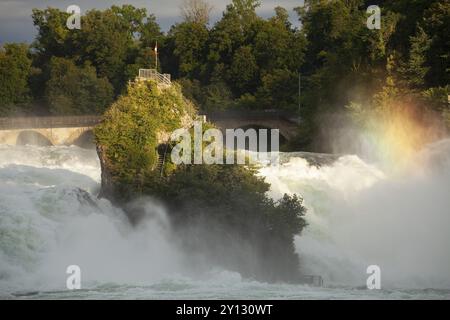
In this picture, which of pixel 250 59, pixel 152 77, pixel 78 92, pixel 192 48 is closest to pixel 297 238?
pixel 152 77

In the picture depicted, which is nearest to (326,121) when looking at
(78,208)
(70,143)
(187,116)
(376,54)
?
(376,54)

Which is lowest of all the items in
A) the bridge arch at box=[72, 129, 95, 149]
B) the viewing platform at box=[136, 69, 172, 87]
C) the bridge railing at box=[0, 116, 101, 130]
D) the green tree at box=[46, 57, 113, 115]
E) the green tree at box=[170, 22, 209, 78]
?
the viewing platform at box=[136, 69, 172, 87]

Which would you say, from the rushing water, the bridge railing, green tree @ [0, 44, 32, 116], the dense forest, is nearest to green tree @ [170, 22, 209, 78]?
the dense forest

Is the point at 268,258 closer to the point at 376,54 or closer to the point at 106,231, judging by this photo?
the point at 106,231

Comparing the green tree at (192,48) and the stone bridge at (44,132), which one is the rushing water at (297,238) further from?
the green tree at (192,48)

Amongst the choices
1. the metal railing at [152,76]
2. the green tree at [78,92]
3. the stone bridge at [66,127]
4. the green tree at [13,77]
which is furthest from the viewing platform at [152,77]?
the green tree at [13,77]

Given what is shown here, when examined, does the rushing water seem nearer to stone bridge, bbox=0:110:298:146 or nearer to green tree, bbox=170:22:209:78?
stone bridge, bbox=0:110:298:146

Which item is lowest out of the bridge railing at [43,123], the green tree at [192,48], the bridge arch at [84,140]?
the bridge arch at [84,140]
